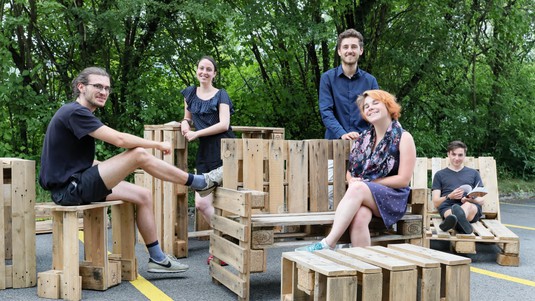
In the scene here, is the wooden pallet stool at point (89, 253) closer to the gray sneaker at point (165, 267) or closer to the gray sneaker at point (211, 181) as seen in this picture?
the gray sneaker at point (165, 267)

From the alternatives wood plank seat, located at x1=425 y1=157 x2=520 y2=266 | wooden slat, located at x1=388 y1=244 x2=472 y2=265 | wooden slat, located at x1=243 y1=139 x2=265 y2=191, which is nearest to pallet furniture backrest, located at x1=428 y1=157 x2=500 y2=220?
wood plank seat, located at x1=425 y1=157 x2=520 y2=266

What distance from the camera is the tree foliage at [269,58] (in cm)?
945

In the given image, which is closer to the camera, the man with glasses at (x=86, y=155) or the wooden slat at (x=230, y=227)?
the wooden slat at (x=230, y=227)

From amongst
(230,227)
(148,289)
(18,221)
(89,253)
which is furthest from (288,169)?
(18,221)

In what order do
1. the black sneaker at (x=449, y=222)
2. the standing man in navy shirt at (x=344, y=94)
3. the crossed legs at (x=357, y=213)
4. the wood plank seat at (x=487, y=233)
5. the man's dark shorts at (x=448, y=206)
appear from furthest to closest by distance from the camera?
the man's dark shorts at (x=448, y=206), the black sneaker at (x=449, y=222), the wood plank seat at (x=487, y=233), the standing man in navy shirt at (x=344, y=94), the crossed legs at (x=357, y=213)

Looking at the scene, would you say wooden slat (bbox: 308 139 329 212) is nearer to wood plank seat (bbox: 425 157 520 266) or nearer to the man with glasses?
wood plank seat (bbox: 425 157 520 266)

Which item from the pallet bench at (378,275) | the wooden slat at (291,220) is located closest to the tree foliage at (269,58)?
the wooden slat at (291,220)

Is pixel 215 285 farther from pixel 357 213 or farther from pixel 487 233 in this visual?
pixel 487 233

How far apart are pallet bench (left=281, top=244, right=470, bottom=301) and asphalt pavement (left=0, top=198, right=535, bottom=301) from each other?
1.05 meters

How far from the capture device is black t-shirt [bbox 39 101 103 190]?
189 inches

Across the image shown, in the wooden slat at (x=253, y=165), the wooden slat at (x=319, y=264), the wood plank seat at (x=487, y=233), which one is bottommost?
the wood plank seat at (x=487, y=233)

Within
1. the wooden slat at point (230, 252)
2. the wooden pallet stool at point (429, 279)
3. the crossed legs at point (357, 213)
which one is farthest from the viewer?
the crossed legs at point (357, 213)

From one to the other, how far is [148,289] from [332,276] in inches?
84.0

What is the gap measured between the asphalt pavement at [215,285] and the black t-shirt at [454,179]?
682 mm
